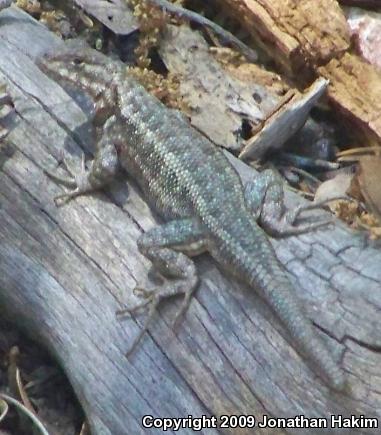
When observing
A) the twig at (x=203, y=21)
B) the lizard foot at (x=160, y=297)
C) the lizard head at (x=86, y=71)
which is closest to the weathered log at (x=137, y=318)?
the lizard foot at (x=160, y=297)

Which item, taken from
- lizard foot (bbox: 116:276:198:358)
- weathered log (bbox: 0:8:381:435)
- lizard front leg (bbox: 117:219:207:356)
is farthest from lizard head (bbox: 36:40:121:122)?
lizard foot (bbox: 116:276:198:358)

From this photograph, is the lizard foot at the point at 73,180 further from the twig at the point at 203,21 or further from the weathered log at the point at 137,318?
the twig at the point at 203,21

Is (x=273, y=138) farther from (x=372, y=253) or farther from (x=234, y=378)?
(x=234, y=378)

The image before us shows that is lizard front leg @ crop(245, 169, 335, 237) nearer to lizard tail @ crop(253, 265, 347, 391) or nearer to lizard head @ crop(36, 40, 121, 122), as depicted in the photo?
lizard tail @ crop(253, 265, 347, 391)

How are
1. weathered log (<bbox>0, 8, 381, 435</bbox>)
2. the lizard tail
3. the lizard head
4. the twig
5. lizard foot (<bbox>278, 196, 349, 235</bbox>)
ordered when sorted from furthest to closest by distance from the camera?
the twig
the lizard head
lizard foot (<bbox>278, 196, 349, 235</bbox>)
weathered log (<bbox>0, 8, 381, 435</bbox>)
the lizard tail

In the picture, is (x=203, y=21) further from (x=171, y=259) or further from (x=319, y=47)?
(x=171, y=259)

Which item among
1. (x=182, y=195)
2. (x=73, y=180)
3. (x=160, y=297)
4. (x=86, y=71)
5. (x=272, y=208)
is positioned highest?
(x=86, y=71)

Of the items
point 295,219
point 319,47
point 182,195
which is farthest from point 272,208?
point 319,47
